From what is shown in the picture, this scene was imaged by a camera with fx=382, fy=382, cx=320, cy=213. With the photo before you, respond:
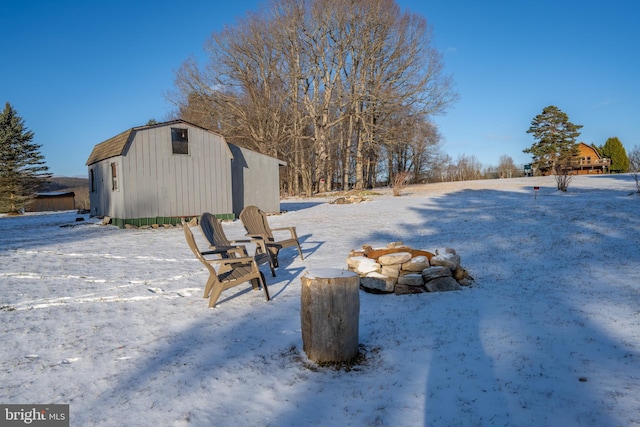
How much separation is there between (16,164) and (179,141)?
979 inches

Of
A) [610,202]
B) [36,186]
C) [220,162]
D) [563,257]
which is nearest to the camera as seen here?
[563,257]

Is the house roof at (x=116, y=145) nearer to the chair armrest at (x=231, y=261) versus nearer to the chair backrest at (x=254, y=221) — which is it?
the chair backrest at (x=254, y=221)

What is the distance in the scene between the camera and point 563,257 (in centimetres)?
683

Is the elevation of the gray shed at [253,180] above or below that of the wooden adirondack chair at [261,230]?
above

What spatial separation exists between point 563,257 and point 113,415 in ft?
23.5

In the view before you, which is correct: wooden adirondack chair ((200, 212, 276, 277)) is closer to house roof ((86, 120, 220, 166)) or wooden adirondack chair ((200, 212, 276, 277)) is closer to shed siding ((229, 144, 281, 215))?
house roof ((86, 120, 220, 166))

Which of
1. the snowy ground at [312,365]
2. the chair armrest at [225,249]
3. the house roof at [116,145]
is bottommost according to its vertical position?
the snowy ground at [312,365]

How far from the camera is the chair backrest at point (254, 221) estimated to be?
6968 millimetres

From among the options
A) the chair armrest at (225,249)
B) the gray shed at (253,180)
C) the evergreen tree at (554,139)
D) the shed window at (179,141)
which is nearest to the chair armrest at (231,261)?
the chair armrest at (225,249)

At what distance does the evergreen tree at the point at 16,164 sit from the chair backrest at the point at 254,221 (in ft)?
94.1

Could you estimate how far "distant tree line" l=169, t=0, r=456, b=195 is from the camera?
949 inches

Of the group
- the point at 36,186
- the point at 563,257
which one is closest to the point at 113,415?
the point at 563,257

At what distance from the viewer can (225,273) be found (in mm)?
5059

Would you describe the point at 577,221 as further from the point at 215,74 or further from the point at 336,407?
the point at 215,74
